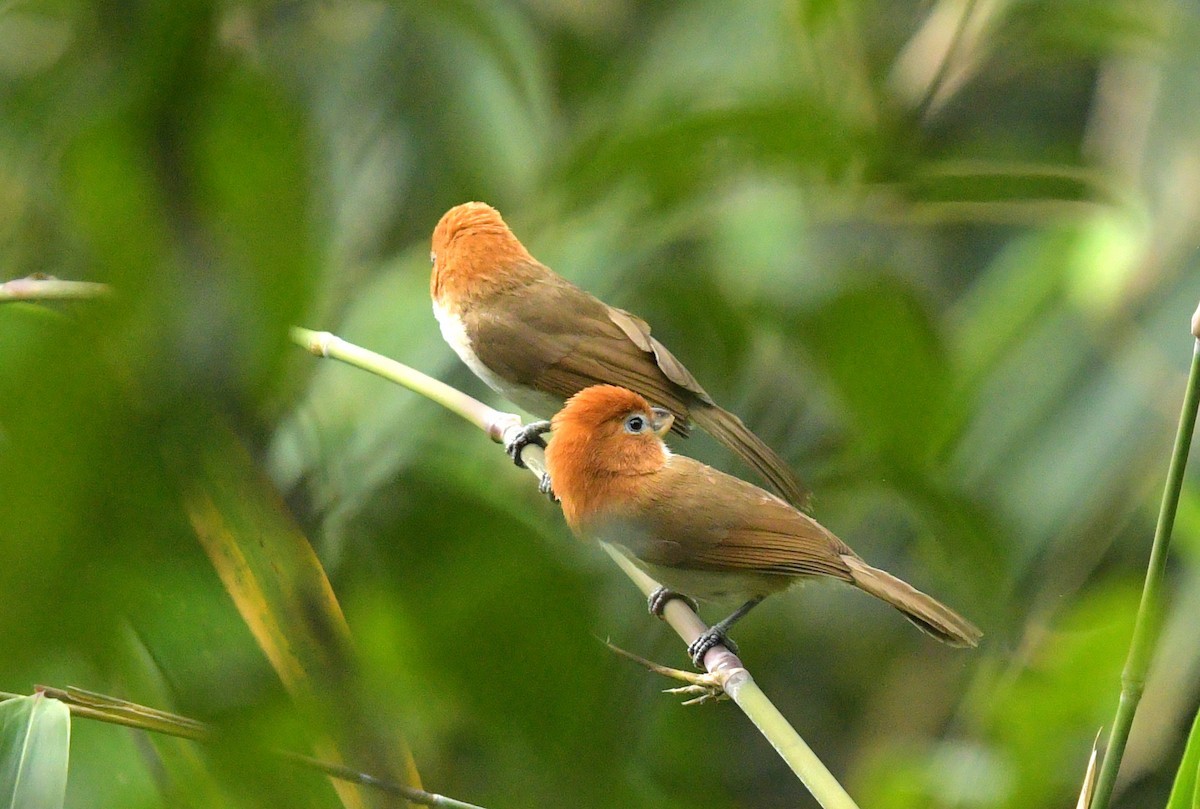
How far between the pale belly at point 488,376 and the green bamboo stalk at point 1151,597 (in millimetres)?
1554

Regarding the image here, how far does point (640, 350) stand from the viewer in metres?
2.21

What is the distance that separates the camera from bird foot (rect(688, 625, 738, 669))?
1.59 metres

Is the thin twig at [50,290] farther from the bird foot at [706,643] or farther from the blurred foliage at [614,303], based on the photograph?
the bird foot at [706,643]

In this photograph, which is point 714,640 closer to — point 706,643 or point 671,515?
point 706,643

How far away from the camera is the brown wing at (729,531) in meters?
1.81

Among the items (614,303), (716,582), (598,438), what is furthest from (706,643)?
(614,303)

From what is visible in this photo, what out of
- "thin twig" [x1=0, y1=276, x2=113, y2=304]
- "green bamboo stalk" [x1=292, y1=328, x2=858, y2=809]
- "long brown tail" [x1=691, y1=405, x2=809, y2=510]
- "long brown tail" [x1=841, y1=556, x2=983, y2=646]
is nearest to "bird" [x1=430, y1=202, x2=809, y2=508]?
"green bamboo stalk" [x1=292, y1=328, x2=858, y2=809]

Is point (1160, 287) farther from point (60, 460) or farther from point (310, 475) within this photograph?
point (60, 460)

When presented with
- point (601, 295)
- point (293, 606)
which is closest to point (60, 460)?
point (293, 606)

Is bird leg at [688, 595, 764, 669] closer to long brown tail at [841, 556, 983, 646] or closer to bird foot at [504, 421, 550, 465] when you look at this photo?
long brown tail at [841, 556, 983, 646]

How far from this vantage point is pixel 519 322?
2375 millimetres

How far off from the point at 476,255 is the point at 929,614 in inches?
46.8

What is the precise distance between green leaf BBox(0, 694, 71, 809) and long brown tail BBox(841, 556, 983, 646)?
1.02 m

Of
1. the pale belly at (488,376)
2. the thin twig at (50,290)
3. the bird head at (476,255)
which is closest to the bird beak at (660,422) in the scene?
the pale belly at (488,376)
